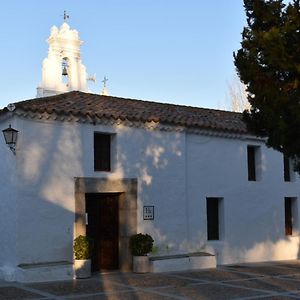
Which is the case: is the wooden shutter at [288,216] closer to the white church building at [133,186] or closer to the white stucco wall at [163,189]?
the white church building at [133,186]

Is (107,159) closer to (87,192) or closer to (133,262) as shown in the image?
(87,192)

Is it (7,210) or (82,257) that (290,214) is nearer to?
(82,257)

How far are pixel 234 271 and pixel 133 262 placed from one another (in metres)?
2.77

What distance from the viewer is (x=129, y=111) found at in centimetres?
1451

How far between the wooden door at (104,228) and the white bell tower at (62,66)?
935cm

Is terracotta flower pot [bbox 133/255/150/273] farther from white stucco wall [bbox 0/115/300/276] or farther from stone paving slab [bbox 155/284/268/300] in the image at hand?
stone paving slab [bbox 155/284/268/300]

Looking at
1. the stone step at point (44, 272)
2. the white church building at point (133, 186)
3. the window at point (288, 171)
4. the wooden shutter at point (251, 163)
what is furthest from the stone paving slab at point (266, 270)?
the stone step at point (44, 272)

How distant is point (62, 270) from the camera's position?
1201cm

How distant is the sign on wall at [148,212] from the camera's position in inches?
553

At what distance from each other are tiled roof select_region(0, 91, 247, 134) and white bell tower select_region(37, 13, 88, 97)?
6761 millimetres

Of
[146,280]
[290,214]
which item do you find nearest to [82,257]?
[146,280]

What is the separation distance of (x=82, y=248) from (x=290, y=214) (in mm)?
8870

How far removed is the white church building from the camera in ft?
40.2

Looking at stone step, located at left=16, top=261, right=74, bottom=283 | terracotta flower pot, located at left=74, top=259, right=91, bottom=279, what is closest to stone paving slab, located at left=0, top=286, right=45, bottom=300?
stone step, located at left=16, top=261, right=74, bottom=283
